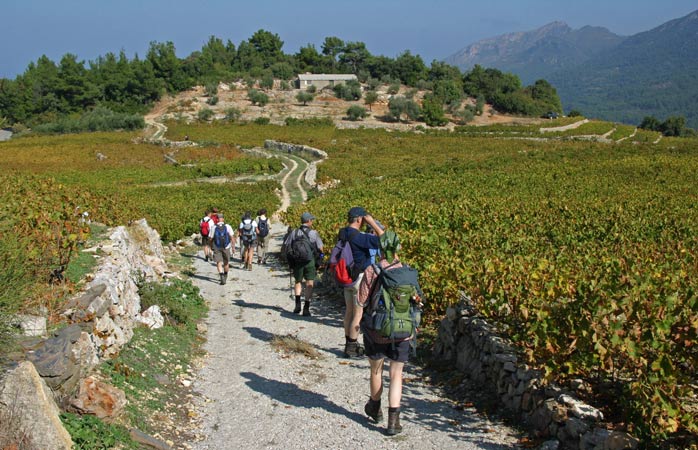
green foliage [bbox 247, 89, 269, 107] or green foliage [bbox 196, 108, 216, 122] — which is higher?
green foliage [bbox 247, 89, 269, 107]

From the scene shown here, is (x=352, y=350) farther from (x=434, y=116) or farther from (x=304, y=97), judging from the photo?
(x=304, y=97)

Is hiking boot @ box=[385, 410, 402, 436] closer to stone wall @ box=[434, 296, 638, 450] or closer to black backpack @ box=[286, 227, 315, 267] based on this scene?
stone wall @ box=[434, 296, 638, 450]

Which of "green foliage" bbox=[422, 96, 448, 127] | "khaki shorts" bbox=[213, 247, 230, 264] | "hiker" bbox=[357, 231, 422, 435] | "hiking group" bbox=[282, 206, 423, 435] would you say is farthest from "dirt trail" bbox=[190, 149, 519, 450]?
"green foliage" bbox=[422, 96, 448, 127]

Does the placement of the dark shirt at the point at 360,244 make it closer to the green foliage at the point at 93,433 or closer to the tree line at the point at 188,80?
the green foliage at the point at 93,433

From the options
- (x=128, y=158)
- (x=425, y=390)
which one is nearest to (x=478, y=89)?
(x=128, y=158)

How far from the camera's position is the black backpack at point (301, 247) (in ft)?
→ 38.8

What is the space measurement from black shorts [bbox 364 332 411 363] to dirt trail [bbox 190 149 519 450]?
97cm

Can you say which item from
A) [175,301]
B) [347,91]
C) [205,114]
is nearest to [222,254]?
[175,301]

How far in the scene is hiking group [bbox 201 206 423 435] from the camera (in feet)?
22.8

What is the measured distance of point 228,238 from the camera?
15.8 metres

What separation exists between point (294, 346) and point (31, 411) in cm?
559

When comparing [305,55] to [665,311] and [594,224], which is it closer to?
[594,224]

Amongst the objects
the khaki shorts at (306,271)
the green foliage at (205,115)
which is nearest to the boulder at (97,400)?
the khaki shorts at (306,271)

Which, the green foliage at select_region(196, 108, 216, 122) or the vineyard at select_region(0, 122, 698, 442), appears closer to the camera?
the vineyard at select_region(0, 122, 698, 442)
